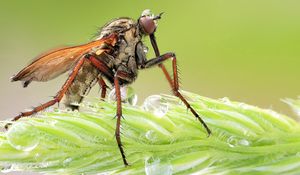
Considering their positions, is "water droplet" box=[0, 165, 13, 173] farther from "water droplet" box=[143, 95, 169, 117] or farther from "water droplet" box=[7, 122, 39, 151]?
"water droplet" box=[143, 95, 169, 117]

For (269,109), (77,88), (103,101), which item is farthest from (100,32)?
(269,109)

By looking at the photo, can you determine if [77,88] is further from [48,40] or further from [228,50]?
[48,40]

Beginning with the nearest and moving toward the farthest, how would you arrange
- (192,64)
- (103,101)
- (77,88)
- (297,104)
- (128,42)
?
(297,104) → (103,101) → (77,88) → (128,42) → (192,64)

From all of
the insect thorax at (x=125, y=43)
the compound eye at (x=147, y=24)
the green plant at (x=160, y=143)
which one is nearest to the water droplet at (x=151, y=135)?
the green plant at (x=160, y=143)

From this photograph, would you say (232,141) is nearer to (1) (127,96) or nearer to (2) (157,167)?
(2) (157,167)

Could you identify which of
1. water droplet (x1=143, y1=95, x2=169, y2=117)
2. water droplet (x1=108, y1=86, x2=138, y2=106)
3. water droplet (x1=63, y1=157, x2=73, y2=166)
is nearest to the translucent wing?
water droplet (x1=108, y1=86, x2=138, y2=106)

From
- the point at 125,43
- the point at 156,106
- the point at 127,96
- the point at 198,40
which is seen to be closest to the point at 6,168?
the point at 156,106
